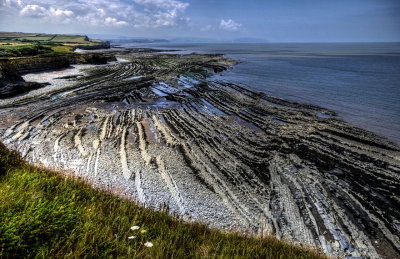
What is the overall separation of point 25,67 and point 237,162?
45129 millimetres

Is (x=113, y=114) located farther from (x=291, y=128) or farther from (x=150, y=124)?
(x=291, y=128)

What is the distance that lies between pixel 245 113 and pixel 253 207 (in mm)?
13234

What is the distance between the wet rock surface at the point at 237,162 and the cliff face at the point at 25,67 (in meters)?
3.70

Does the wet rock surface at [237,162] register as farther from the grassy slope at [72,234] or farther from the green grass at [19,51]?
the green grass at [19,51]

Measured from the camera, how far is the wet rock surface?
8.20 metres

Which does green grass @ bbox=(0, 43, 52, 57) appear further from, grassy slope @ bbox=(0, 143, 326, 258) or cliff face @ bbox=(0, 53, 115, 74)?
grassy slope @ bbox=(0, 143, 326, 258)

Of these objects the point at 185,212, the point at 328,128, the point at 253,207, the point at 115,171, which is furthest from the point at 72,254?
the point at 328,128

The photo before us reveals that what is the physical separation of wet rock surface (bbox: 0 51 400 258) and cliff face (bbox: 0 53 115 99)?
370cm

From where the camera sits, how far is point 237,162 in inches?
476

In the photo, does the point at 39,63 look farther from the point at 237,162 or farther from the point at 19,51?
the point at 237,162

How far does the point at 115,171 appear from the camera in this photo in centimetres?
1089

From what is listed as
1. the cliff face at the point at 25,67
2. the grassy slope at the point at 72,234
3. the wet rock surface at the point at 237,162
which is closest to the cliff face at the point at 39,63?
the cliff face at the point at 25,67

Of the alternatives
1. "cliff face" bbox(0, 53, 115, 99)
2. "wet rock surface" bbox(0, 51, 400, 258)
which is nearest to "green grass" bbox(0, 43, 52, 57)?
"cliff face" bbox(0, 53, 115, 99)

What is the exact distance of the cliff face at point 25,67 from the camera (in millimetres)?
24797
